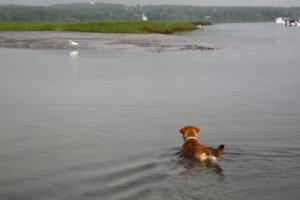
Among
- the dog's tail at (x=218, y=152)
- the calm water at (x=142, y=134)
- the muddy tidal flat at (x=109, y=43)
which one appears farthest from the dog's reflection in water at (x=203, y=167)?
the muddy tidal flat at (x=109, y=43)

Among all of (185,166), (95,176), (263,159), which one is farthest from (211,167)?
(95,176)

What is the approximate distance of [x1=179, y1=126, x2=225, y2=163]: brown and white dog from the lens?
26.7 ft

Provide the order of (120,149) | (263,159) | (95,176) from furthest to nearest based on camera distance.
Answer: (120,149) → (263,159) → (95,176)

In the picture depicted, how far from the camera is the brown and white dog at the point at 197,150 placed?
8.15m

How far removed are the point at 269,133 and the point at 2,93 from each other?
9381 millimetres

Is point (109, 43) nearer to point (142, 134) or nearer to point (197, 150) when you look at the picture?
point (142, 134)

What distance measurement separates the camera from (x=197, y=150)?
8445 mm

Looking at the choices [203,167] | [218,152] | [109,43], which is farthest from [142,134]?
[109,43]

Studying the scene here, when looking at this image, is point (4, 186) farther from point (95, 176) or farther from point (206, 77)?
point (206, 77)

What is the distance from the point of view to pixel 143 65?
84.4 ft

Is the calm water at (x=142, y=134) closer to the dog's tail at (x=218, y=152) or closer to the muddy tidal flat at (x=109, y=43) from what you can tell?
the dog's tail at (x=218, y=152)

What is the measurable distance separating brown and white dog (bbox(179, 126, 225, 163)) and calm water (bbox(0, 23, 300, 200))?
0.24m

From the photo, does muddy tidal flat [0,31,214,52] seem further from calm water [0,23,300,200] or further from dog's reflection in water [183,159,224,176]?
dog's reflection in water [183,159,224,176]

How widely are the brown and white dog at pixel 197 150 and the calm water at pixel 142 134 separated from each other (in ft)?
0.77
